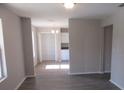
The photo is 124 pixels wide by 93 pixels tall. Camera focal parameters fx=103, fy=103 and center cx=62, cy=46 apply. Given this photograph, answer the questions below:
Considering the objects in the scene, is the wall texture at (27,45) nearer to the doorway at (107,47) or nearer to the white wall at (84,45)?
the white wall at (84,45)

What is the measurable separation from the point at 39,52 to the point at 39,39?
0.88 metres

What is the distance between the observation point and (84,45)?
436 centimetres

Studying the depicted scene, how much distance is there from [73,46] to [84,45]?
48 cm

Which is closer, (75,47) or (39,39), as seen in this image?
(75,47)

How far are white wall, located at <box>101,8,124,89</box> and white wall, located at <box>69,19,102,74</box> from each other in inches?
39.4

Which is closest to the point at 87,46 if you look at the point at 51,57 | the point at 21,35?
the point at 21,35

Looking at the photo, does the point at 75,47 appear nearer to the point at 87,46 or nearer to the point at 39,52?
the point at 87,46

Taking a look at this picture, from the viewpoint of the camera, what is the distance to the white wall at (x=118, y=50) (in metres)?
2.94

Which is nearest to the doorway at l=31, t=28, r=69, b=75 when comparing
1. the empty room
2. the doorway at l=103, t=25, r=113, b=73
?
the empty room

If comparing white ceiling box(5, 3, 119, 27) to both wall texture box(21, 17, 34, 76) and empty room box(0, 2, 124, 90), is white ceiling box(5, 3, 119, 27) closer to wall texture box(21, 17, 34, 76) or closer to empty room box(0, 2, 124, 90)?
empty room box(0, 2, 124, 90)

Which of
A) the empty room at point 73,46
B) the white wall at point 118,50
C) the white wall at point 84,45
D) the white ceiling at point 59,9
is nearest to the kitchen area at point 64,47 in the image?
the empty room at point 73,46

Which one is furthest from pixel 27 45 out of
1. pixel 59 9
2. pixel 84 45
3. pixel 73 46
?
pixel 84 45

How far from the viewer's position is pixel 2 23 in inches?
97.7

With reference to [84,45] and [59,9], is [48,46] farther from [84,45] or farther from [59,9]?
[59,9]
